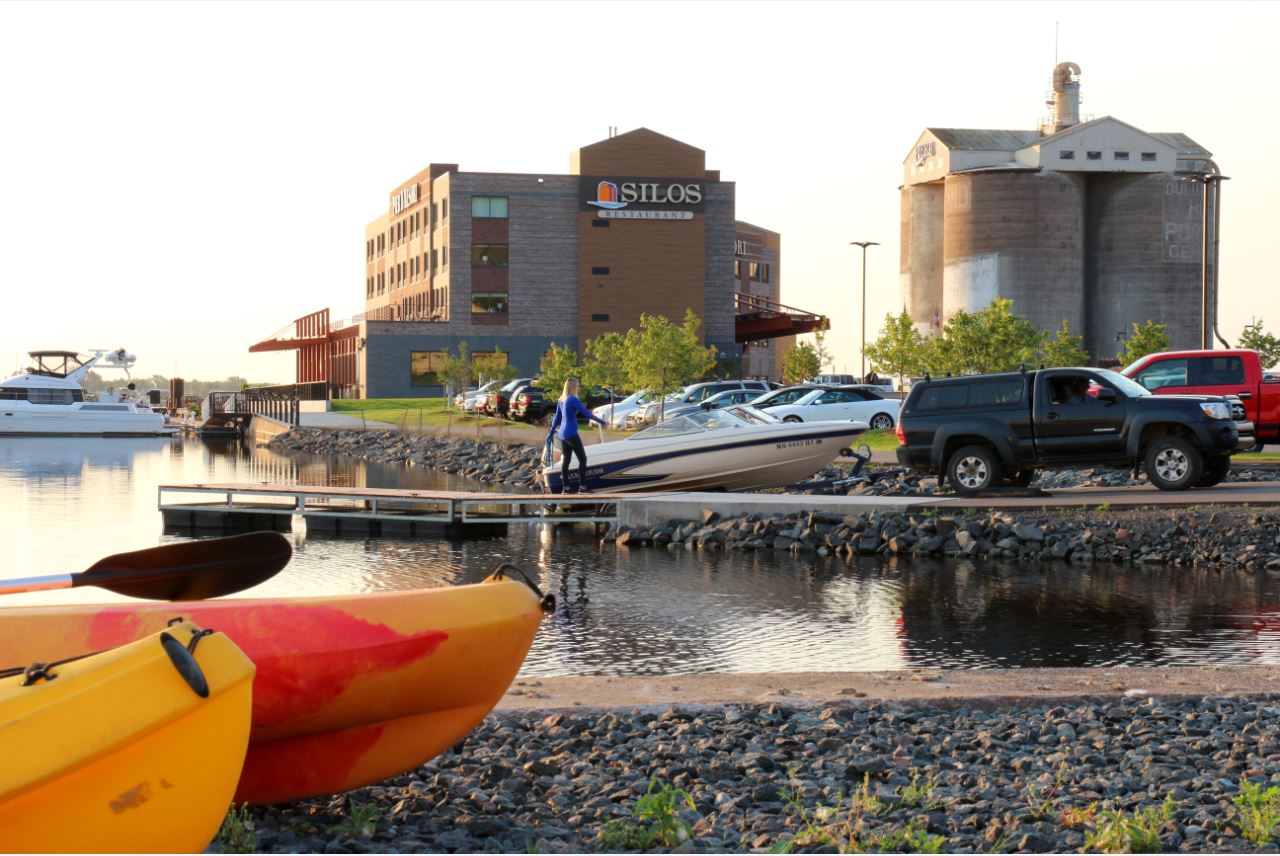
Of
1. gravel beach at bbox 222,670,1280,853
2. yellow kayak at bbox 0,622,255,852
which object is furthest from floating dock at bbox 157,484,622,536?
yellow kayak at bbox 0,622,255,852

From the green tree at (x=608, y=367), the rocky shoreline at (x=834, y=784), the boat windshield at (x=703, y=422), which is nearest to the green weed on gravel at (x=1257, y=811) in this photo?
the rocky shoreline at (x=834, y=784)

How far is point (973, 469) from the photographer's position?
23344 mm

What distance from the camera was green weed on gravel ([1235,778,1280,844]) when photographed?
20.6 ft

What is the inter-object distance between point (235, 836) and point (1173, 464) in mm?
19193

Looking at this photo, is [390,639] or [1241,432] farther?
[1241,432]

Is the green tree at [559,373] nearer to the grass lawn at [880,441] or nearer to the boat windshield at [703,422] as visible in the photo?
the grass lawn at [880,441]

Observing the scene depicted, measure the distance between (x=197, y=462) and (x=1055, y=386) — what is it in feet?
128

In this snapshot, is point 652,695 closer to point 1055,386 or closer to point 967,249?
point 1055,386

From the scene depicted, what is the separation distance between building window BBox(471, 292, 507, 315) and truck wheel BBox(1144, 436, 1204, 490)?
75.9 metres

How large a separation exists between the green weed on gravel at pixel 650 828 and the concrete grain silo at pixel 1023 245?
89015 millimetres

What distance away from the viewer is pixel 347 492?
2602 centimetres

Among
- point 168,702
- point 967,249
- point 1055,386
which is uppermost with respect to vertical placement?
point 967,249

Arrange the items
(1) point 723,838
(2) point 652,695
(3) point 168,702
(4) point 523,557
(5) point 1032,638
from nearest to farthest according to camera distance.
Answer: (3) point 168,702 < (1) point 723,838 < (2) point 652,695 < (5) point 1032,638 < (4) point 523,557

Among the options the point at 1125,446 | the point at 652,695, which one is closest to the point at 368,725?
the point at 652,695
